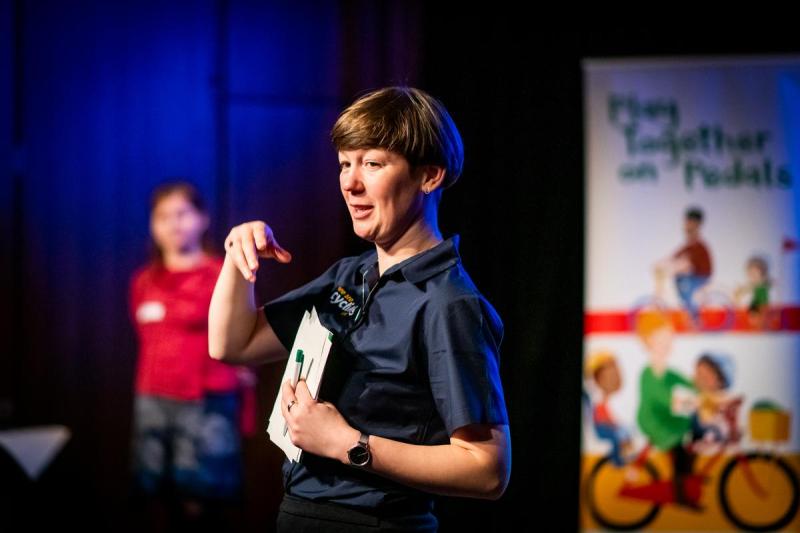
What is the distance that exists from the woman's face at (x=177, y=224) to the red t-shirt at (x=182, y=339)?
0.36ft

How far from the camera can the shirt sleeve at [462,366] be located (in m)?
1.46

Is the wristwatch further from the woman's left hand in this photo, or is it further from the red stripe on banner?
the red stripe on banner

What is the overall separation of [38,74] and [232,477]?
2.08 meters

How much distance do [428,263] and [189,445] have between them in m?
2.67

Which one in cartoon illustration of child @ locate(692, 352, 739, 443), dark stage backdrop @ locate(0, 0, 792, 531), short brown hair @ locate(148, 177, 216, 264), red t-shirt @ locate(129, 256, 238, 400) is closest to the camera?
cartoon illustration of child @ locate(692, 352, 739, 443)

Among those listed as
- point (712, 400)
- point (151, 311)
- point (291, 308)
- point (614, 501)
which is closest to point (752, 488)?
point (712, 400)

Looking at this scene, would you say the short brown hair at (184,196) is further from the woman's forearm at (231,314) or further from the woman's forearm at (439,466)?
the woman's forearm at (439,466)

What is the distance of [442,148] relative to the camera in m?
1.60

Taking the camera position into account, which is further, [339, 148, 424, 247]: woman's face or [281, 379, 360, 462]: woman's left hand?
[339, 148, 424, 247]: woman's face

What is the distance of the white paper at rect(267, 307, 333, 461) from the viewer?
1531 mm

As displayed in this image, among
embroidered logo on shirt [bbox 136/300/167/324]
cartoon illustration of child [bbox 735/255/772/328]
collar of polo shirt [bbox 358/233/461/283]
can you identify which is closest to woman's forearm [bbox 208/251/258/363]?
collar of polo shirt [bbox 358/233/461/283]

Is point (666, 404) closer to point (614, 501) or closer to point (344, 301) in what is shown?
point (614, 501)

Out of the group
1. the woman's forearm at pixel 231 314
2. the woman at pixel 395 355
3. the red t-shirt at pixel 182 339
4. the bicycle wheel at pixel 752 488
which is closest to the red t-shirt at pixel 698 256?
the bicycle wheel at pixel 752 488

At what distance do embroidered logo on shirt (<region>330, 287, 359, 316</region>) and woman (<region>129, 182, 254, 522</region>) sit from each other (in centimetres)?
232
